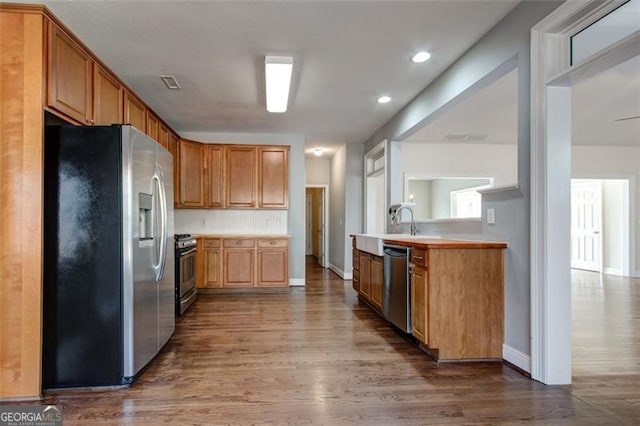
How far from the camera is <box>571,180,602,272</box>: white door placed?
8344mm

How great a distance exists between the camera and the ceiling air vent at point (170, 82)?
3.89 metres

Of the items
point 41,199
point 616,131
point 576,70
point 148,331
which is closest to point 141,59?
point 41,199

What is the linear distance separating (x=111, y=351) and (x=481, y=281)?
2.65 metres

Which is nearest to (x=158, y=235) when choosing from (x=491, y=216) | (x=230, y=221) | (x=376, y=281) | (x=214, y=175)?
(x=376, y=281)

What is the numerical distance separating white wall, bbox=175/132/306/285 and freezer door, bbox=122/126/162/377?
11.6 ft

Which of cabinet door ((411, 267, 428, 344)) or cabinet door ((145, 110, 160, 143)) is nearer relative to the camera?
cabinet door ((411, 267, 428, 344))

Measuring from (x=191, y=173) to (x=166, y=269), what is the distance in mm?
2894

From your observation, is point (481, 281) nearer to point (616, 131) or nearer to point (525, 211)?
point (525, 211)

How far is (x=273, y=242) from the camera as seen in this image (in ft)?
19.1

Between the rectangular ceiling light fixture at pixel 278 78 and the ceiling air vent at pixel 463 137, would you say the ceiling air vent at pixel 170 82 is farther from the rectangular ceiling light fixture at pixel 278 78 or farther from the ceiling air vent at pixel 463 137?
the ceiling air vent at pixel 463 137

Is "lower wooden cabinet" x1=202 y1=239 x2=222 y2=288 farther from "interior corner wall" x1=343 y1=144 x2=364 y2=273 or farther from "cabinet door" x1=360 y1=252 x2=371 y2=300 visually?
"interior corner wall" x1=343 y1=144 x2=364 y2=273

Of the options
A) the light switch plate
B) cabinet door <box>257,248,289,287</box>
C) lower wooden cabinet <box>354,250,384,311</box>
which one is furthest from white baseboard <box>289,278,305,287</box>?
the light switch plate

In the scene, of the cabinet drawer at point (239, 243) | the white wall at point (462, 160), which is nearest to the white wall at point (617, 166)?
the white wall at point (462, 160)

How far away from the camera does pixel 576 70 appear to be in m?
2.22
